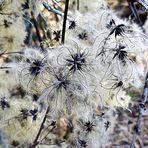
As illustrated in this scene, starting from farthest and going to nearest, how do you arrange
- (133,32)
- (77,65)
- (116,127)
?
(116,127) → (133,32) → (77,65)

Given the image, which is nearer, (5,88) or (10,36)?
(5,88)

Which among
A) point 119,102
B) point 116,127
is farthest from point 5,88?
point 116,127

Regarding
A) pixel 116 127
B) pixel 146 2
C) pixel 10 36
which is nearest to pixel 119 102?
pixel 146 2

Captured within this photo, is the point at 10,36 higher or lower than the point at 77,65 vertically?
higher

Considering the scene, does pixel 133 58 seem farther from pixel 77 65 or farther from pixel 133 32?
pixel 77 65

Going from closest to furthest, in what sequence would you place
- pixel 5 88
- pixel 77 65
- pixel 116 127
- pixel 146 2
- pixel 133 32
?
1. pixel 77 65
2. pixel 133 32
3. pixel 146 2
4. pixel 5 88
5. pixel 116 127

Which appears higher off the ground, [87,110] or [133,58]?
[133,58]

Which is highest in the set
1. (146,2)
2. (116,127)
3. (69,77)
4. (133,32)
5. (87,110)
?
(146,2)

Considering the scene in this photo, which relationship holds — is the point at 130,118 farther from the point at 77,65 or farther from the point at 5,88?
the point at 77,65

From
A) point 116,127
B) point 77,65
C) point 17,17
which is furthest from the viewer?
point 116,127
